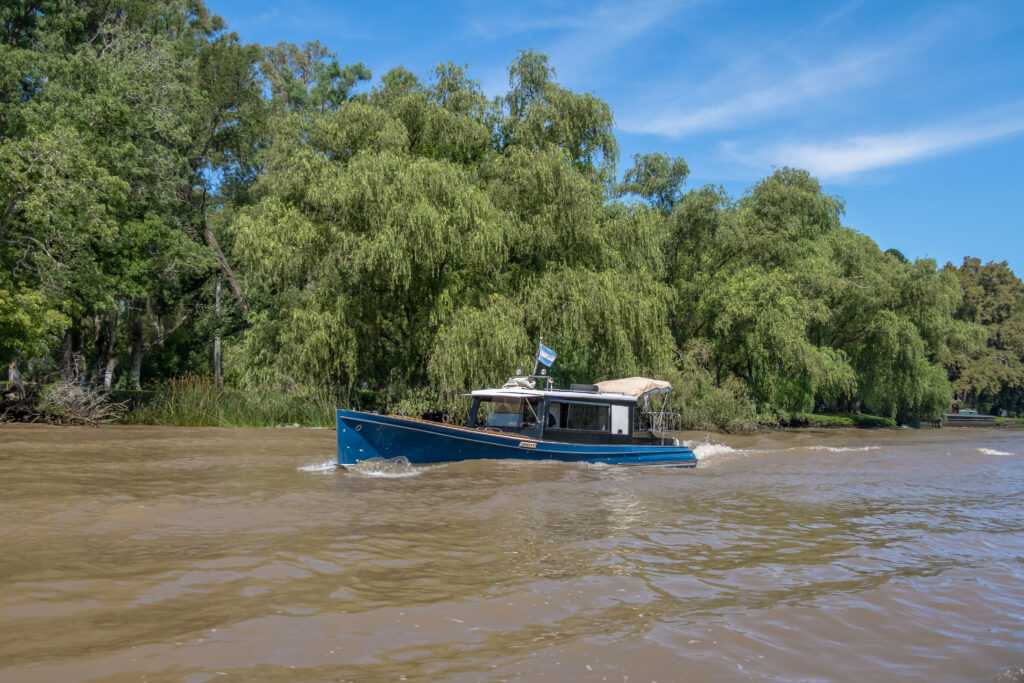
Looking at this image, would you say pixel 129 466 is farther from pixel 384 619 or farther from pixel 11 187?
→ pixel 11 187

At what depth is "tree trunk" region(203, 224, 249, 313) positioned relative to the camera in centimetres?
3294

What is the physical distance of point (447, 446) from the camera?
14.0 metres

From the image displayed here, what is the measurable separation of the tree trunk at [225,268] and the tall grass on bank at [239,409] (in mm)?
11251

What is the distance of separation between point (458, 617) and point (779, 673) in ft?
7.45

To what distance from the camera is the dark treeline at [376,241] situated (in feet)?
67.4

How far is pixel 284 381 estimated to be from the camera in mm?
21703

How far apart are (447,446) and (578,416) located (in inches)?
124

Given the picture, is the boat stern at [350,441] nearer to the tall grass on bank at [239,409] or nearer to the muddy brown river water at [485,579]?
the muddy brown river water at [485,579]

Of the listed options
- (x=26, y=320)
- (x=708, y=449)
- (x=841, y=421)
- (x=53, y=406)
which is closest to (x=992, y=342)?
(x=841, y=421)

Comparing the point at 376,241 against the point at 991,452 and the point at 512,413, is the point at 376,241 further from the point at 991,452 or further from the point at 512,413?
the point at 991,452

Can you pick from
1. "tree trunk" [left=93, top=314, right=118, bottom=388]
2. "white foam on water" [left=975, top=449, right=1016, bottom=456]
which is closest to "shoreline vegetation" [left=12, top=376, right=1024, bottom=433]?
"tree trunk" [left=93, top=314, right=118, bottom=388]

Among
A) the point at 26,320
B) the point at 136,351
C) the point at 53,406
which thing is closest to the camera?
the point at 26,320

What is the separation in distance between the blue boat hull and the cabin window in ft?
1.53

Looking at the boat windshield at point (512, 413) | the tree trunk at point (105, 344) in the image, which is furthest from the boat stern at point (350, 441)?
the tree trunk at point (105, 344)
